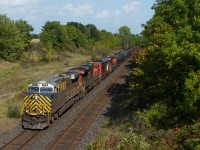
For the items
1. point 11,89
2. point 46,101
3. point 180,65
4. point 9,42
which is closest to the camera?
point 180,65

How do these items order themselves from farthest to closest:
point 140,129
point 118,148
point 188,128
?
point 140,129 < point 188,128 < point 118,148

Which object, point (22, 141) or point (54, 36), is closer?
point (22, 141)

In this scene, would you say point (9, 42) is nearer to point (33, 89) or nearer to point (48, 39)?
point (48, 39)

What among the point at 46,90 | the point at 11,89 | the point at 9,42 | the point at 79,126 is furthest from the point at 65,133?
the point at 9,42

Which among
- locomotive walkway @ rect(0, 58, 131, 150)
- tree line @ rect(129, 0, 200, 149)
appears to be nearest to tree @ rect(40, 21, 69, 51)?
locomotive walkway @ rect(0, 58, 131, 150)

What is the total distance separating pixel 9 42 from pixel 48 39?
81.4 ft

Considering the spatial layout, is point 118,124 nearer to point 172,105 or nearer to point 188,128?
point 172,105

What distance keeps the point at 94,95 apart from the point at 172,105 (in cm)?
1607

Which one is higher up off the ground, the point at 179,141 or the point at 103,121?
the point at 179,141

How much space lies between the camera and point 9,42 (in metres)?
78.4

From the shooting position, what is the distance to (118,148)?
12.9 metres

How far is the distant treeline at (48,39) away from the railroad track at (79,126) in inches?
674

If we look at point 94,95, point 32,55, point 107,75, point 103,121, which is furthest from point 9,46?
point 103,121

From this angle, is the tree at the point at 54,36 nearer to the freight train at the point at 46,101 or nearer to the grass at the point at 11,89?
the grass at the point at 11,89
